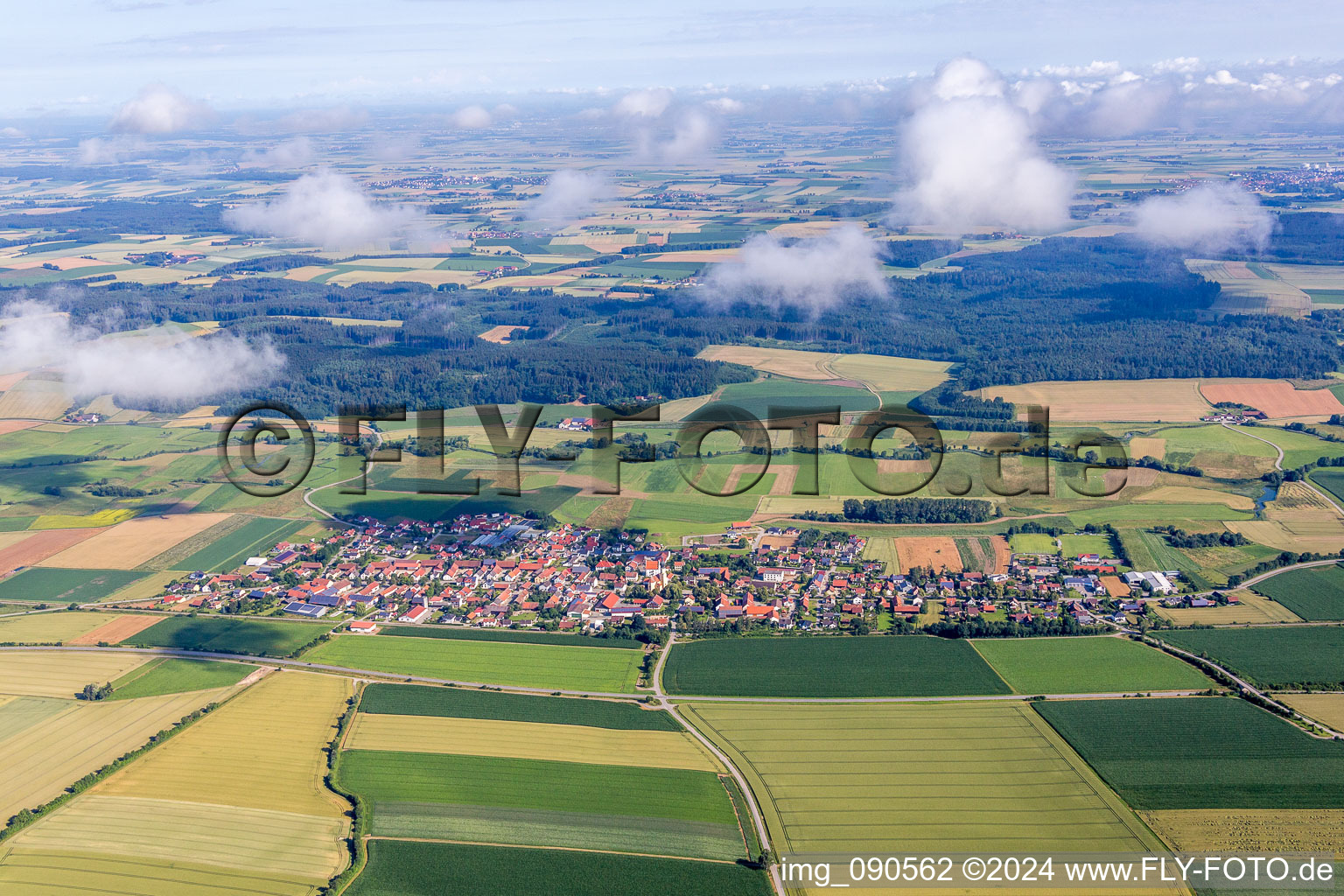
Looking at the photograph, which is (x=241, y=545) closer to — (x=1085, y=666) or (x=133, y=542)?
(x=133, y=542)

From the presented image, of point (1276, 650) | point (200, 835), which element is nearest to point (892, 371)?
point (1276, 650)

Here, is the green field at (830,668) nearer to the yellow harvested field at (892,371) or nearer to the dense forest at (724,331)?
the dense forest at (724,331)

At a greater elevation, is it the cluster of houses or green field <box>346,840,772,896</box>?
the cluster of houses

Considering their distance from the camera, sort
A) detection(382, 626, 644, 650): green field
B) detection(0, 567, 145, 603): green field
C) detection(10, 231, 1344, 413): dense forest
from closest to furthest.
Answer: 1. detection(382, 626, 644, 650): green field
2. detection(0, 567, 145, 603): green field
3. detection(10, 231, 1344, 413): dense forest

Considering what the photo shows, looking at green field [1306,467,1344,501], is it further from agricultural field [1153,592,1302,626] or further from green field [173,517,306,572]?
green field [173,517,306,572]

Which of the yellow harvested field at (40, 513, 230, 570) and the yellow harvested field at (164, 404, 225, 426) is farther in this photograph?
the yellow harvested field at (164, 404, 225, 426)

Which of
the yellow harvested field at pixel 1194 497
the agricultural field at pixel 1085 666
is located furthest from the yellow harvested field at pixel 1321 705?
the yellow harvested field at pixel 1194 497

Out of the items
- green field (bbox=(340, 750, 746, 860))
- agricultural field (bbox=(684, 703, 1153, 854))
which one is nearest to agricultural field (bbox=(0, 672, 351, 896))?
green field (bbox=(340, 750, 746, 860))
